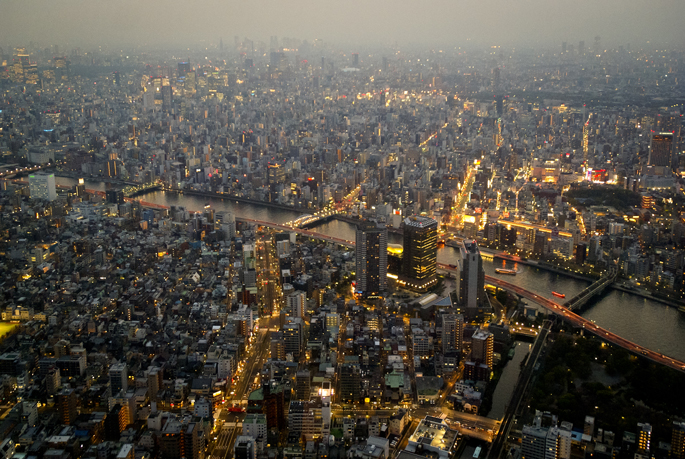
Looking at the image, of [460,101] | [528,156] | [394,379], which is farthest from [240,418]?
[460,101]

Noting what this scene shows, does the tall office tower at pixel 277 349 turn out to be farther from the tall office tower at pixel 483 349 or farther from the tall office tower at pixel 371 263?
the tall office tower at pixel 371 263

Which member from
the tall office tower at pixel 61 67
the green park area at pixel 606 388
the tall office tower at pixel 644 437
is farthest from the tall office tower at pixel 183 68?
the tall office tower at pixel 644 437

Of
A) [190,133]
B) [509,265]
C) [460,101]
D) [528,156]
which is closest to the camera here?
[509,265]

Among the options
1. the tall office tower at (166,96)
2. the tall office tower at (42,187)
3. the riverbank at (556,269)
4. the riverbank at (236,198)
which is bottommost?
the riverbank at (556,269)

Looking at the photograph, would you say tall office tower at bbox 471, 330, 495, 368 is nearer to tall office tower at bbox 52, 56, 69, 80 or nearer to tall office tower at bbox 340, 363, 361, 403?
tall office tower at bbox 340, 363, 361, 403

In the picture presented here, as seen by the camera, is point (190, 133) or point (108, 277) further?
point (190, 133)

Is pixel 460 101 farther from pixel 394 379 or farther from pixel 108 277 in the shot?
pixel 394 379

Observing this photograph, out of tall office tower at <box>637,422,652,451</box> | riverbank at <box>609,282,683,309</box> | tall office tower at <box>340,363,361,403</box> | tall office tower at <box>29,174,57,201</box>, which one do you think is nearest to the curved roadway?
riverbank at <box>609,282,683,309</box>
